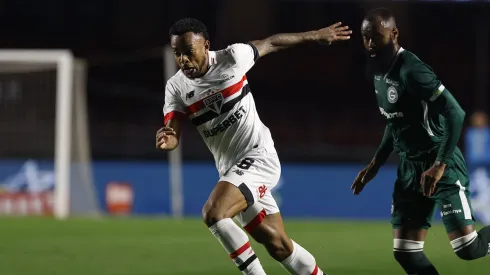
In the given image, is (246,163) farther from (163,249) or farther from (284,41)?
(163,249)

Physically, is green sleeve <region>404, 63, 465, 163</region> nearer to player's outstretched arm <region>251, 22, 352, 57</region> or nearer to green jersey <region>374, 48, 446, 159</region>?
green jersey <region>374, 48, 446, 159</region>

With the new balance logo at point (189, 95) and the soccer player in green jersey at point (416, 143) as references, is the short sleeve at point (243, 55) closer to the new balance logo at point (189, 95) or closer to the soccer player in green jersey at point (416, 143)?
the new balance logo at point (189, 95)

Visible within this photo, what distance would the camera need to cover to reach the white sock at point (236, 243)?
504 cm

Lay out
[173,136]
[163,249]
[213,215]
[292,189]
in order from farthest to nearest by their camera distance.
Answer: [292,189] → [163,249] → [173,136] → [213,215]

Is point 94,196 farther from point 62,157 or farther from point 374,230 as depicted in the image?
point 374,230

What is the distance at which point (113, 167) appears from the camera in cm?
1642

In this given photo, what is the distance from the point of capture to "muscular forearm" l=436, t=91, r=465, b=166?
5.12m

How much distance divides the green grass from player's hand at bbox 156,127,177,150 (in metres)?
2.22

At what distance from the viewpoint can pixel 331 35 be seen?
18.6 feet

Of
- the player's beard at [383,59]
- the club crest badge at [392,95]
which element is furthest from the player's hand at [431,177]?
the player's beard at [383,59]

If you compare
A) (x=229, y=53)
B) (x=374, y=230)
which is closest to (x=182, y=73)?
(x=229, y=53)

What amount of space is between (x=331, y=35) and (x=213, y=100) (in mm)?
887

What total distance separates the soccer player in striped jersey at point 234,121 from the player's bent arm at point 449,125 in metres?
0.86

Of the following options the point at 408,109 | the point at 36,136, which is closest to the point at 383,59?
the point at 408,109
